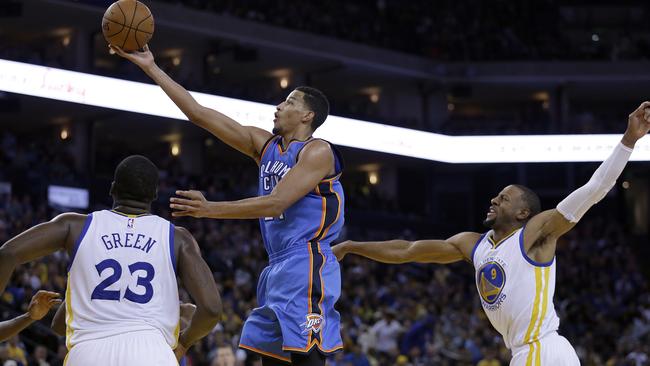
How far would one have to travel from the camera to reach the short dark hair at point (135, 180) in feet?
14.7

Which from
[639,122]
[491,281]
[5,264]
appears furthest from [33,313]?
[639,122]

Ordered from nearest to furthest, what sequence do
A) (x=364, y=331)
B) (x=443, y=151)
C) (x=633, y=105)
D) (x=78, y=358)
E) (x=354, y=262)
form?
(x=78, y=358), (x=364, y=331), (x=354, y=262), (x=443, y=151), (x=633, y=105)

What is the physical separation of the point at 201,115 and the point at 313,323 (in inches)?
49.1

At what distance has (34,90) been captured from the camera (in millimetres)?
18734

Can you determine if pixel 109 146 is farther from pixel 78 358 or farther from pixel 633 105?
pixel 78 358

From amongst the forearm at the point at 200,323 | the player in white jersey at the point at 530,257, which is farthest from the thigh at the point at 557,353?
the forearm at the point at 200,323

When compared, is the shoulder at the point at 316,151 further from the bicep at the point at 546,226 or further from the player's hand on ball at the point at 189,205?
the bicep at the point at 546,226

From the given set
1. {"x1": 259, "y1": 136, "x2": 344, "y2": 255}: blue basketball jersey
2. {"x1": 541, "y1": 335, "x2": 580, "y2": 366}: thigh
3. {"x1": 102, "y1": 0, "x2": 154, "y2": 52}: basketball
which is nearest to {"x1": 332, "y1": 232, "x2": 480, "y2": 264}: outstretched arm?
{"x1": 541, "y1": 335, "x2": 580, "y2": 366}: thigh

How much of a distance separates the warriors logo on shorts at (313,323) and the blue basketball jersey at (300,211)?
1.29 feet

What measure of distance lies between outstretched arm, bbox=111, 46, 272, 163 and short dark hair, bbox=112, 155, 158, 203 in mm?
731

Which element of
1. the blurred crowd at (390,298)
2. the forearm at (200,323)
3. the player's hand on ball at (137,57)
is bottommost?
the blurred crowd at (390,298)

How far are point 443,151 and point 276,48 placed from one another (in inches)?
207

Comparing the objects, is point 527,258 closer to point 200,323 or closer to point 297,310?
point 297,310

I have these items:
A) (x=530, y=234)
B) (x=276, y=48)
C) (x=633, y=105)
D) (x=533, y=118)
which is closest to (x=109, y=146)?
(x=276, y=48)
